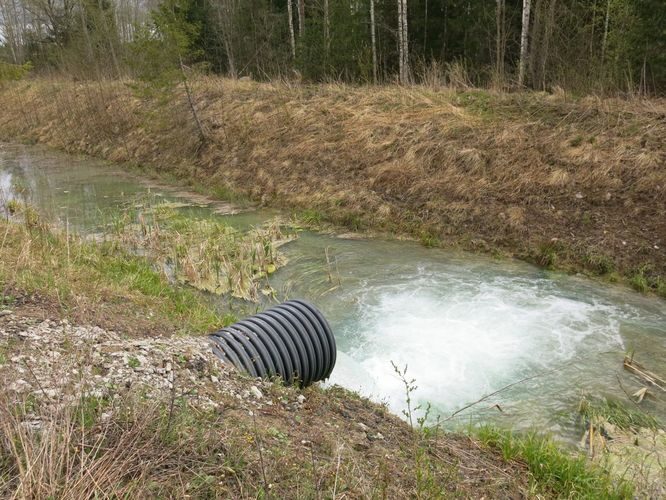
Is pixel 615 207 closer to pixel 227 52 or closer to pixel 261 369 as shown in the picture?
pixel 261 369

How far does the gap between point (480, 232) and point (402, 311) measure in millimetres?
3546

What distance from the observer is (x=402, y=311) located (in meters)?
7.05

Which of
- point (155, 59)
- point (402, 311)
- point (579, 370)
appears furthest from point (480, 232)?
point (155, 59)

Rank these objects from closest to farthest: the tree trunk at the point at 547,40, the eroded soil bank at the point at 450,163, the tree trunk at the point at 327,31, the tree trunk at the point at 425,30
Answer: the eroded soil bank at the point at 450,163 < the tree trunk at the point at 547,40 < the tree trunk at the point at 327,31 < the tree trunk at the point at 425,30

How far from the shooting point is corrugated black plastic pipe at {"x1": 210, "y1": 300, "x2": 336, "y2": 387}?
425 cm

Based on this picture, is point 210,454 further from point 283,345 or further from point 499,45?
point 499,45

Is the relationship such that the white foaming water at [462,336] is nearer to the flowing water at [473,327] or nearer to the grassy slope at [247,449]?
the flowing water at [473,327]

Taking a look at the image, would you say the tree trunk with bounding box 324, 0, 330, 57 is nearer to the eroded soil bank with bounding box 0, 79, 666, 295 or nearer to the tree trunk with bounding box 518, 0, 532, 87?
the eroded soil bank with bounding box 0, 79, 666, 295

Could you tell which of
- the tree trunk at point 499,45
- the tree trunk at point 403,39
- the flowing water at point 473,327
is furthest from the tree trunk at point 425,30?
the flowing water at point 473,327

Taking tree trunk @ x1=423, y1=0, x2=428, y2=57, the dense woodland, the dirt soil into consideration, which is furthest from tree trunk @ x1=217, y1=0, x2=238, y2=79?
the dirt soil

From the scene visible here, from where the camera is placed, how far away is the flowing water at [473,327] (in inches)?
209

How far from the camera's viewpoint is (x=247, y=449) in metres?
2.82

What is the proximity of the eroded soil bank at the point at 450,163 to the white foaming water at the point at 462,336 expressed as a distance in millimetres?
1654

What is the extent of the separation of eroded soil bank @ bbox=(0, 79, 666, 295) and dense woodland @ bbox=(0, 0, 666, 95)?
1532 mm
